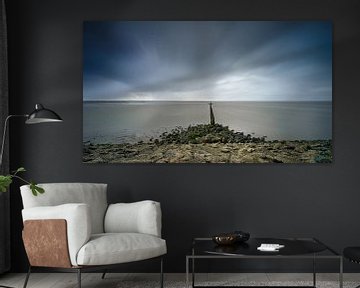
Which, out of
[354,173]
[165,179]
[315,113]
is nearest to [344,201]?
[354,173]

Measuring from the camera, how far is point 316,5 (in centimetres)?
551

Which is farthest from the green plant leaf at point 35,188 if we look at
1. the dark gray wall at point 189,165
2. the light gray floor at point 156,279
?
the dark gray wall at point 189,165

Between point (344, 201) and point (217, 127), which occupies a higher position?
point (217, 127)

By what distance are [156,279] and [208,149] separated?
1249 millimetres

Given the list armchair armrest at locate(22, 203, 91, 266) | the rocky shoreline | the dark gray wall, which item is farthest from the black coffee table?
the rocky shoreline

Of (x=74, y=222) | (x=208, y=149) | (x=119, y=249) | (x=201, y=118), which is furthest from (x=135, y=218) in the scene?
(x=201, y=118)

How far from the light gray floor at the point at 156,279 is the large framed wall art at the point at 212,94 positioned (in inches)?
40.3

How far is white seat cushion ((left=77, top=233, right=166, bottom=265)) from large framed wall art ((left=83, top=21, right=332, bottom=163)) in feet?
3.89

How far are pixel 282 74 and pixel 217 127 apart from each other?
77cm

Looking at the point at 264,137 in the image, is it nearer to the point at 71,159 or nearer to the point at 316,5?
the point at 316,5

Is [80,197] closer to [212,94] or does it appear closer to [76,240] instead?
[76,240]

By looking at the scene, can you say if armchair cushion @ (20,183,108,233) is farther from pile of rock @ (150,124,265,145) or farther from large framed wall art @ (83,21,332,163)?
pile of rock @ (150,124,265,145)

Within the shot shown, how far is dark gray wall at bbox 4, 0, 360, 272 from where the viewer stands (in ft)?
17.9

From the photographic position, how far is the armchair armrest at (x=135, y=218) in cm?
472
